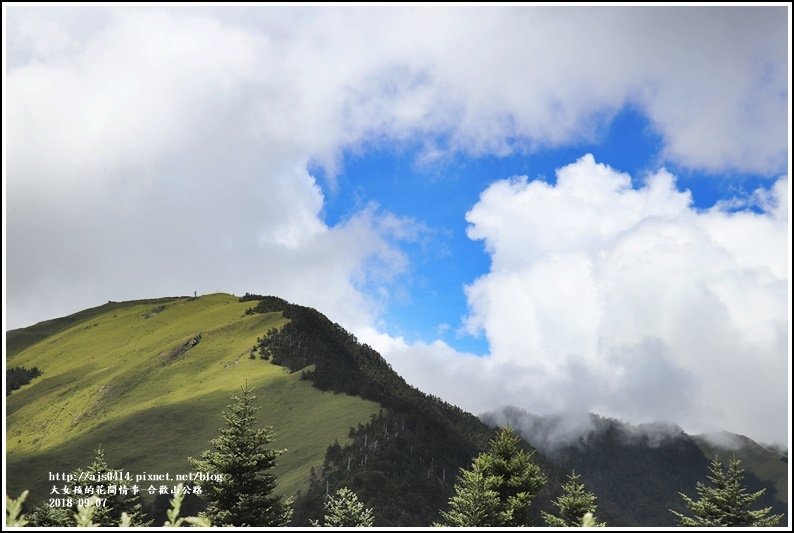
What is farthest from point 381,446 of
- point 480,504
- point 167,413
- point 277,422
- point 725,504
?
point 725,504

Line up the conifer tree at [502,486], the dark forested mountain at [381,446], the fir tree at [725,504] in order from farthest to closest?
1. the dark forested mountain at [381,446]
2. the conifer tree at [502,486]
3. the fir tree at [725,504]

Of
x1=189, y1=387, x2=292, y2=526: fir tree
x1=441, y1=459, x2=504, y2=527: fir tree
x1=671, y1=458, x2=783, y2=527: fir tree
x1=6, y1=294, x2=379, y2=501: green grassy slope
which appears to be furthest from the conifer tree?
x1=6, y1=294, x2=379, y2=501: green grassy slope

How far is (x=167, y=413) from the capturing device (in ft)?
486

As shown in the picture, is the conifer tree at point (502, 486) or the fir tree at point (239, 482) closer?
the fir tree at point (239, 482)

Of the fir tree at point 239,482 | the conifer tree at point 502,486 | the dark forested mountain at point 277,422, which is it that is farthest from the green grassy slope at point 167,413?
the fir tree at point 239,482

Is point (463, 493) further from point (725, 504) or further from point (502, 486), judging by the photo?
point (725, 504)

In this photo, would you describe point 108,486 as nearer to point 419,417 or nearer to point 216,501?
point 216,501

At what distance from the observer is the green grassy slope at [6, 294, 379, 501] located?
415 ft

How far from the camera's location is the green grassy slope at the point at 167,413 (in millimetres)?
126375

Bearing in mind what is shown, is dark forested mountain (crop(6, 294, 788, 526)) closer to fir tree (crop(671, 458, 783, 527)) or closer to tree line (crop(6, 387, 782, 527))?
tree line (crop(6, 387, 782, 527))

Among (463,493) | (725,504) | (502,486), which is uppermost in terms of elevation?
(725,504)

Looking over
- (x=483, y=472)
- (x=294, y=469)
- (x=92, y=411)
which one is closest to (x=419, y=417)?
Result: (x=294, y=469)

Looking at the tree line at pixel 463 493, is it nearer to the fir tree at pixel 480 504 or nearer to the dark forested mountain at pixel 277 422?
the fir tree at pixel 480 504

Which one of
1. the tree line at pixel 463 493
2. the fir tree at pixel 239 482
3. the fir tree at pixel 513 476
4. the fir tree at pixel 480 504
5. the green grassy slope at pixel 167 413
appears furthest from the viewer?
the green grassy slope at pixel 167 413
